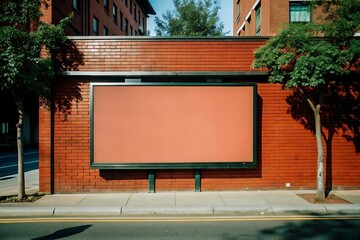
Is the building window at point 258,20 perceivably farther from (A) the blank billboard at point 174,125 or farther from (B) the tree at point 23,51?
(B) the tree at point 23,51

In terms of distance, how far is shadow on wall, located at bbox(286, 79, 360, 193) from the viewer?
31.7ft

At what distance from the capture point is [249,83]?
30.6ft

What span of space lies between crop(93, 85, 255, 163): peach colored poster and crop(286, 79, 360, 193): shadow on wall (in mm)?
1620

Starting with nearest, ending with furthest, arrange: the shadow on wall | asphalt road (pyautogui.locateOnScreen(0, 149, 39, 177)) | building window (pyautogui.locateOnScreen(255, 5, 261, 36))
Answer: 1. the shadow on wall
2. asphalt road (pyautogui.locateOnScreen(0, 149, 39, 177))
3. building window (pyautogui.locateOnScreen(255, 5, 261, 36))

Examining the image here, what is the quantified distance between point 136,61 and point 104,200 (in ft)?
14.0

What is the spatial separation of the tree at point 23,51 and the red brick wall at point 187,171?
973mm

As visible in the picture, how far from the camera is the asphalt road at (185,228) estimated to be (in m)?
5.89

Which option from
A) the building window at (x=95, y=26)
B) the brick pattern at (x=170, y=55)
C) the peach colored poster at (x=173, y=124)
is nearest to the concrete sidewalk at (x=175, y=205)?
the peach colored poster at (x=173, y=124)

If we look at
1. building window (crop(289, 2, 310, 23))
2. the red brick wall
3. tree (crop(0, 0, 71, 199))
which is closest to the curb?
tree (crop(0, 0, 71, 199))

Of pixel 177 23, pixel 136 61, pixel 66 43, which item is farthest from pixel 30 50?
pixel 177 23

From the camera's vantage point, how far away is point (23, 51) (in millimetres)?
7855

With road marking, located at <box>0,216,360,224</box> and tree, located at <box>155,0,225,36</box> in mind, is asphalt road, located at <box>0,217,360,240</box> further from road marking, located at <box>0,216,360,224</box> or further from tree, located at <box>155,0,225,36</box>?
tree, located at <box>155,0,225,36</box>

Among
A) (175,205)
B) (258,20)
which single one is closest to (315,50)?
(175,205)

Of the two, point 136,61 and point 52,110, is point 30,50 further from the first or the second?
point 136,61
